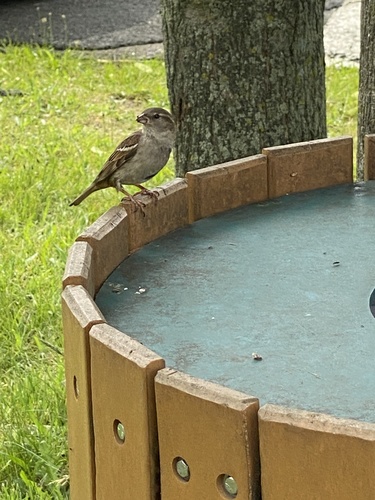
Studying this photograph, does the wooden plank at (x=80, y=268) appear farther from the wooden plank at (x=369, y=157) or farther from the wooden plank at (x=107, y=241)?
the wooden plank at (x=369, y=157)

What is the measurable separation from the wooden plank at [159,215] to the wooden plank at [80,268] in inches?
13.7

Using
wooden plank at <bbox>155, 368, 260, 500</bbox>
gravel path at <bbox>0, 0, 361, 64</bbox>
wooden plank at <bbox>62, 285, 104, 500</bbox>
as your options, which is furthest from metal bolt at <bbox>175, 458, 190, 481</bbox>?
gravel path at <bbox>0, 0, 361, 64</bbox>

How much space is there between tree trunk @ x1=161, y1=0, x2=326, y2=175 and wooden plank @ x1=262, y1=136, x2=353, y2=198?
130 cm

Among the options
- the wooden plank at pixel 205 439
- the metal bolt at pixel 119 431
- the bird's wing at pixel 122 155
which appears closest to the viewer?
the wooden plank at pixel 205 439

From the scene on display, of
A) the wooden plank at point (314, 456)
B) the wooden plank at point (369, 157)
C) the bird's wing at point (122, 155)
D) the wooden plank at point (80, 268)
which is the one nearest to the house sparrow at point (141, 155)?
the bird's wing at point (122, 155)

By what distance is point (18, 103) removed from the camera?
27.4 ft

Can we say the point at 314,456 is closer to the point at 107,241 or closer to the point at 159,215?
the point at 107,241

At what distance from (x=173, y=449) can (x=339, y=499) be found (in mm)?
343

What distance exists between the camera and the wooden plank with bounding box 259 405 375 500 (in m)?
1.55

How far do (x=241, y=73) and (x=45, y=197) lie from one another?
2063 mm

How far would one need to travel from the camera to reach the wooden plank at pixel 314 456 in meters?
1.55

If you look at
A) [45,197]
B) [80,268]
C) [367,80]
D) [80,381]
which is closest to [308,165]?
[80,268]

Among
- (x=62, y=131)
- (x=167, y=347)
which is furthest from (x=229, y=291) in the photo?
(x=62, y=131)

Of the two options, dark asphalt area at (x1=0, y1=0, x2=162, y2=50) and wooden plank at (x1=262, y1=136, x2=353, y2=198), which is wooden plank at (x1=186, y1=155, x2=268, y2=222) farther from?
dark asphalt area at (x1=0, y1=0, x2=162, y2=50)
